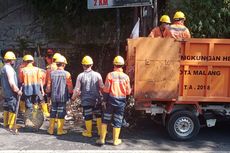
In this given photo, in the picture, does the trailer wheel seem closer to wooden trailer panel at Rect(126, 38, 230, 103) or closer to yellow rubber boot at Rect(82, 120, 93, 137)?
wooden trailer panel at Rect(126, 38, 230, 103)

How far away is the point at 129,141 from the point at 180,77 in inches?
63.0

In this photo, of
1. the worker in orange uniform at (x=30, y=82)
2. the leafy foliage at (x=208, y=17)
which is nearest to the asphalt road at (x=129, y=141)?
the worker in orange uniform at (x=30, y=82)

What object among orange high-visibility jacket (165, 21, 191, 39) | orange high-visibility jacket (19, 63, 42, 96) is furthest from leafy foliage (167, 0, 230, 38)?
orange high-visibility jacket (19, 63, 42, 96)

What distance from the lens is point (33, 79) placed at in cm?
935

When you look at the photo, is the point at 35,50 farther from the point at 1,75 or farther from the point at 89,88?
the point at 89,88

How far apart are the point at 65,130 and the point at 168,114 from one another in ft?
7.42

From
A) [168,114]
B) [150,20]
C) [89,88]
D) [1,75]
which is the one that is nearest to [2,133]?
[1,75]

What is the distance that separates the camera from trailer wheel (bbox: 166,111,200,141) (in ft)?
26.7

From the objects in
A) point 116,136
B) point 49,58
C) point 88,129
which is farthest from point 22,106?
point 116,136

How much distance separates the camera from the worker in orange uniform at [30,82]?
30.5 ft

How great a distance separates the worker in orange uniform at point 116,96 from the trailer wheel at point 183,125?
1.01 metres

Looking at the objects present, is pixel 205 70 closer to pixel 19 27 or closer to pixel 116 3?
pixel 116 3

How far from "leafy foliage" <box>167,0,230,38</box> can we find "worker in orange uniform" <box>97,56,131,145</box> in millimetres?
3527

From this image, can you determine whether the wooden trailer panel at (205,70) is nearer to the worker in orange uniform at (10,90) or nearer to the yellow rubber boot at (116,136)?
the yellow rubber boot at (116,136)
